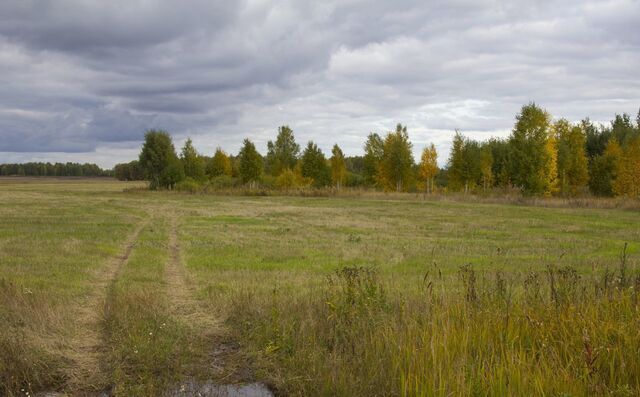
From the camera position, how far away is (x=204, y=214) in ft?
121

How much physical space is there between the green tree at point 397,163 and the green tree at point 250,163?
19.4 metres

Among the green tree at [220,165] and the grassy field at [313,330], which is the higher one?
the green tree at [220,165]

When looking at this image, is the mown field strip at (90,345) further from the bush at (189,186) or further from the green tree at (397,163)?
the bush at (189,186)

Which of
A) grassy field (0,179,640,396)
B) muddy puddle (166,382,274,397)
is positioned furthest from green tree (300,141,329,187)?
muddy puddle (166,382,274,397)

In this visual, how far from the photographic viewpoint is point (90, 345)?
318 inches

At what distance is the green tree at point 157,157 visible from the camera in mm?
85375

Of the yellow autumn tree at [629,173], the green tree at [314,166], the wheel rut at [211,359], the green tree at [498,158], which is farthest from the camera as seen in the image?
the green tree at [314,166]

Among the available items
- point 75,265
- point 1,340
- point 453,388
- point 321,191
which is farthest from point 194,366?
point 321,191

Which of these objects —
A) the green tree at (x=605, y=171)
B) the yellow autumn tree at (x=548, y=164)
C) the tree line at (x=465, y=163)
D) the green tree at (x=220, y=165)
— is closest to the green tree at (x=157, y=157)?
the tree line at (x=465, y=163)

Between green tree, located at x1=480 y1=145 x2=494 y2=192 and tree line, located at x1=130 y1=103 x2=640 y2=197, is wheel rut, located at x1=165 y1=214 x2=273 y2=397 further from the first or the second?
green tree, located at x1=480 y1=145 x2=494 y2=192

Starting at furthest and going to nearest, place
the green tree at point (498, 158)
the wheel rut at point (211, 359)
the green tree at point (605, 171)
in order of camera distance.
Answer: the green tree at point (498, 158) → the green tree at point (605, 171) → the wheel rut at point (211, 359)

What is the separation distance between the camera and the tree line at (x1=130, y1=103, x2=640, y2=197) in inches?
2088

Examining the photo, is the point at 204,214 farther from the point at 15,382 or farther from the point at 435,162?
the point at 435,162

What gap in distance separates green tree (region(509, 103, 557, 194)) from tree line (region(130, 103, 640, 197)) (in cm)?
8
